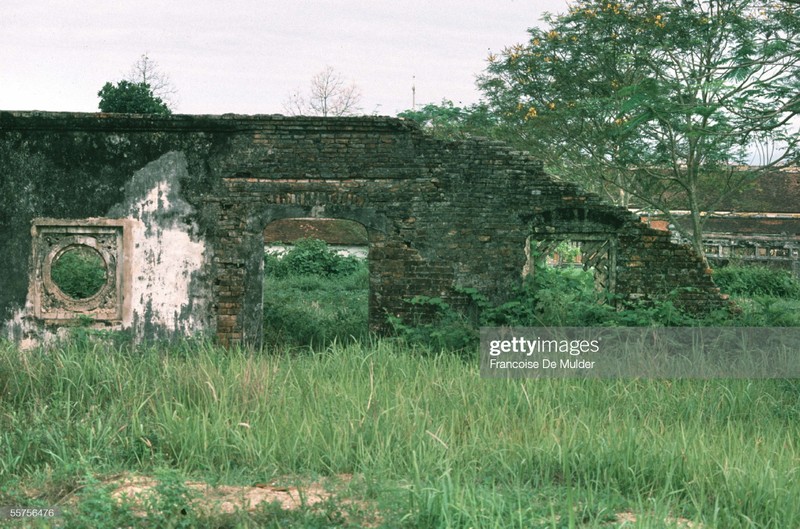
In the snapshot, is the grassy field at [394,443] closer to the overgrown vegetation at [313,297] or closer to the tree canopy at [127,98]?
the overgrown vegetation at [313,297]

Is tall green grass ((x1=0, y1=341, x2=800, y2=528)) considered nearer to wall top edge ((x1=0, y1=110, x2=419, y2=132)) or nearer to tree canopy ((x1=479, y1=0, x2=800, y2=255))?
wall top edge ((x1=0, y1=110, x2=419, y2=132))

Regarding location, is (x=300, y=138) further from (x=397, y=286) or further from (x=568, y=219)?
(x=568, y=219)

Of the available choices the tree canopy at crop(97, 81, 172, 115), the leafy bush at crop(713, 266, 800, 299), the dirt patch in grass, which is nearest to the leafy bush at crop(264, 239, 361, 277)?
the tree canopy at crop(97, 81, 172, 115)

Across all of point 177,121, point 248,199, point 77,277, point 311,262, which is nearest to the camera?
point 177,121

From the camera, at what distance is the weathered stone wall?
10.1 meters

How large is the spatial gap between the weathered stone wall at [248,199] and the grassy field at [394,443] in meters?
2.26

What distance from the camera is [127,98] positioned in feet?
84.8

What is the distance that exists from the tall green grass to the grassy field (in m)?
0.02

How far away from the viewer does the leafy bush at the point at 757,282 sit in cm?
1892

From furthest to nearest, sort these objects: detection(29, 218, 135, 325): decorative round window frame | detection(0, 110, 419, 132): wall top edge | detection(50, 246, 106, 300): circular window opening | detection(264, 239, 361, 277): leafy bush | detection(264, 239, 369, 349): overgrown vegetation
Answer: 1. detection(264, 239, 361, 277): leafy bush
2. detection(50, 246, 106, 300): circular window opening
3. detection(264, 239, 369, 349): overgrown vegetation
4. detection(29, 218, 135, 325): decorative round window frame
5. detection(0, 110, 419, 132): wall top edge

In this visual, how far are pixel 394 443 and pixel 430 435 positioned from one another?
30 centimetres

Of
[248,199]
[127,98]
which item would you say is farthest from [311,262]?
[248,199]

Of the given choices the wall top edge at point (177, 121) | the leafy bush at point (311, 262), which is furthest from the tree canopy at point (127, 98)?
the wall top edge at point (177, 121)

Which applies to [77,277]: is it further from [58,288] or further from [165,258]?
[165,258]
